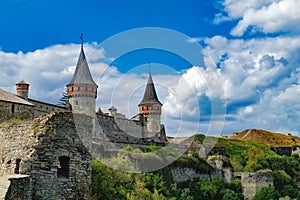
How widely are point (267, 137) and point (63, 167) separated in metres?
87.9

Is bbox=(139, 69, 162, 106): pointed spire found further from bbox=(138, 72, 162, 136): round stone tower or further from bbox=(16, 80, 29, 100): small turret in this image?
bbox=(16, 80, 29, 100): small turret

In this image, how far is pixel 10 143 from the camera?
12.5 m

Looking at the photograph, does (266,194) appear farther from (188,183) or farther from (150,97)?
(150,97)

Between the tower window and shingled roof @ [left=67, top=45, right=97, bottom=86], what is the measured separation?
41671mm

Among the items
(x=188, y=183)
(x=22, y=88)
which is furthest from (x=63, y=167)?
(x=22, y=88)

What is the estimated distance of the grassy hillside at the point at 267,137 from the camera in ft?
303

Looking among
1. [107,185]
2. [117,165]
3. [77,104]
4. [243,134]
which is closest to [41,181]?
[107,185]

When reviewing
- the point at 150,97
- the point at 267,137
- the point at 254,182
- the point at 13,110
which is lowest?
the point at 254,182

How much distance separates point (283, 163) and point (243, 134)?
136ft

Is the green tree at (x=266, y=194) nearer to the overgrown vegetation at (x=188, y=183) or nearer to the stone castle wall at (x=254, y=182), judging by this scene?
the overgrown vegetation at (x=188, y=183)

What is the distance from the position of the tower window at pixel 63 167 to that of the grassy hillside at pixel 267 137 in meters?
83.6

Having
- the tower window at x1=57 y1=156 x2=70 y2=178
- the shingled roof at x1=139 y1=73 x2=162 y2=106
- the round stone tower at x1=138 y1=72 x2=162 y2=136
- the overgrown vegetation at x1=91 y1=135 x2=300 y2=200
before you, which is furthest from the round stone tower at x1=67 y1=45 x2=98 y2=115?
the tower window at x1=57 y1=156 x2=70 y2=178

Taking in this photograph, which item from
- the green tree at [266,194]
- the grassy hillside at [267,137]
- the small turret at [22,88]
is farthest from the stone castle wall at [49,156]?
the grassy hillside at [267,137]

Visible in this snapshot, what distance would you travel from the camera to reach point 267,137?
9531 centimetres
